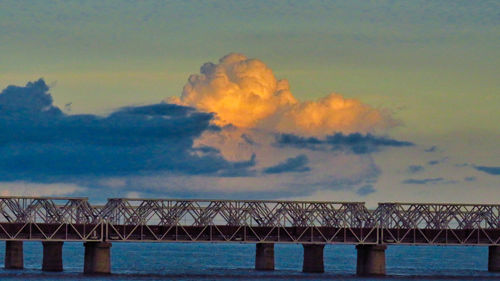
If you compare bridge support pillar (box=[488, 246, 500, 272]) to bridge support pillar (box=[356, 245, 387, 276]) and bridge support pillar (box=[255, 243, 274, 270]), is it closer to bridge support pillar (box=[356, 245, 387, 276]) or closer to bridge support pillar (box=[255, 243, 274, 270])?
bridge support pillar (box=[356, 245, 387, 276])

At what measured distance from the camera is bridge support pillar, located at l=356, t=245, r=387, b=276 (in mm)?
142000

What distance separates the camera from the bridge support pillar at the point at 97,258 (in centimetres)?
13338

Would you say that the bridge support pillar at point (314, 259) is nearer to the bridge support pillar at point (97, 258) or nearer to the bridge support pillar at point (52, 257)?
the bridge support pillar at point (97, 258)

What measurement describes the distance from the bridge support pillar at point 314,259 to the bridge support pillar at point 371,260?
4.93 m

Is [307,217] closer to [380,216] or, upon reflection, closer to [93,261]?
[380,216]

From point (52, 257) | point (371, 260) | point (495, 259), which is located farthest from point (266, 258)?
point (495, 259)

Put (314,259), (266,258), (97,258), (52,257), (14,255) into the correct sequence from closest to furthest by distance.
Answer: (97,258) < (52,257) < (14,255) < (314,259) < (266,258)

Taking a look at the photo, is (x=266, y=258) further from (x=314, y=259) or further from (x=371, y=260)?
(x=371, y=260)

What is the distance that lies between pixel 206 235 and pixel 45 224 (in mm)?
20003

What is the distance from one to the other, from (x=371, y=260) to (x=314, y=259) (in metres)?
7.86

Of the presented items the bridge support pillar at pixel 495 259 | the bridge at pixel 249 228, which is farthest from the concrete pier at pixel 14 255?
the bridge support pillar at pixel 495 259

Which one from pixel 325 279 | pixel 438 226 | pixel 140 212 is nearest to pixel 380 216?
pixel 438 226

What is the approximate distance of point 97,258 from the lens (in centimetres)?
13438

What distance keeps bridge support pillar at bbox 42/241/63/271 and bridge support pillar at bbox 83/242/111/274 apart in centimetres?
585
